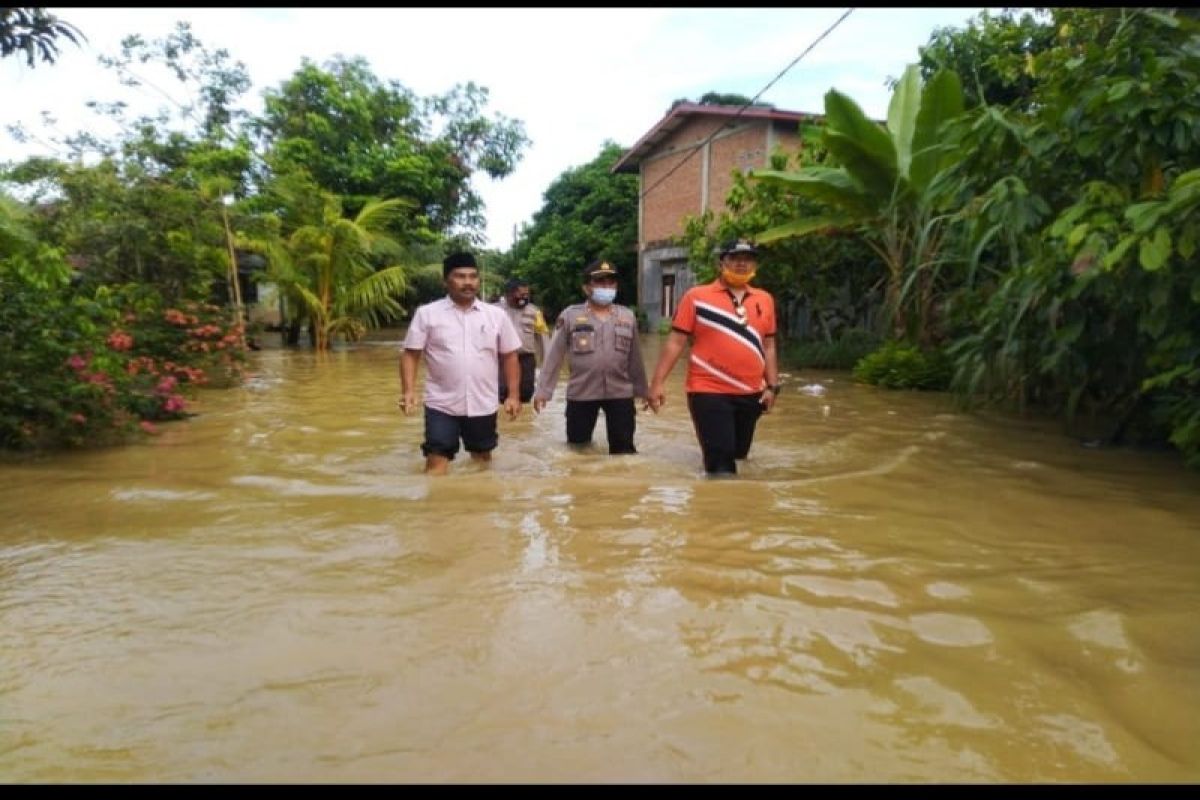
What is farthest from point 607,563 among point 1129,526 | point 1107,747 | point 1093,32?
point 1093,32

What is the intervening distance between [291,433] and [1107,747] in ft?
22.2

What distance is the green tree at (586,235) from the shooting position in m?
29.2

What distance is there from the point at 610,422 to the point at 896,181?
251 inches

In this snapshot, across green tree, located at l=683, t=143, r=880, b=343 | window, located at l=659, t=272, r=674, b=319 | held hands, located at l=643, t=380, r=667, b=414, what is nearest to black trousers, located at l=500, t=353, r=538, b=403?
held hands, located at l=643, t=380, r=667, b=414

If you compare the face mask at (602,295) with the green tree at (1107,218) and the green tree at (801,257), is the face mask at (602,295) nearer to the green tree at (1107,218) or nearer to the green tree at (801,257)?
the green tree at (1107,218)

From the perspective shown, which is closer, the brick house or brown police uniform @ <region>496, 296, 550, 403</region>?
brown police uniform @ <region>496, 296, 550, 403</region>

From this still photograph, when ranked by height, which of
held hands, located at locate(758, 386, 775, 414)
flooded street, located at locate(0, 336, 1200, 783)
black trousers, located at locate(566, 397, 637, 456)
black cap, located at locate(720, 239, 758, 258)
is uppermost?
black cap, located at locate(720, 239, 758, 258)

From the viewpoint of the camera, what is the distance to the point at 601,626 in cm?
292

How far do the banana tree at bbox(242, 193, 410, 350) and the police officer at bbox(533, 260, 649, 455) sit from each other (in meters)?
12.7

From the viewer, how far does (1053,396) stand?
809cm

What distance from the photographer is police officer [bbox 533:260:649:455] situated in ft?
19.9

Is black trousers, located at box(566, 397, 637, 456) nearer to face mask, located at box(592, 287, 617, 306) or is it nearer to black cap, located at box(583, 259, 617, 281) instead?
face mask, located at box(592, 287, 617, 306)

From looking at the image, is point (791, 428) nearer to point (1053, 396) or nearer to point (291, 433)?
point (1053, 396)
